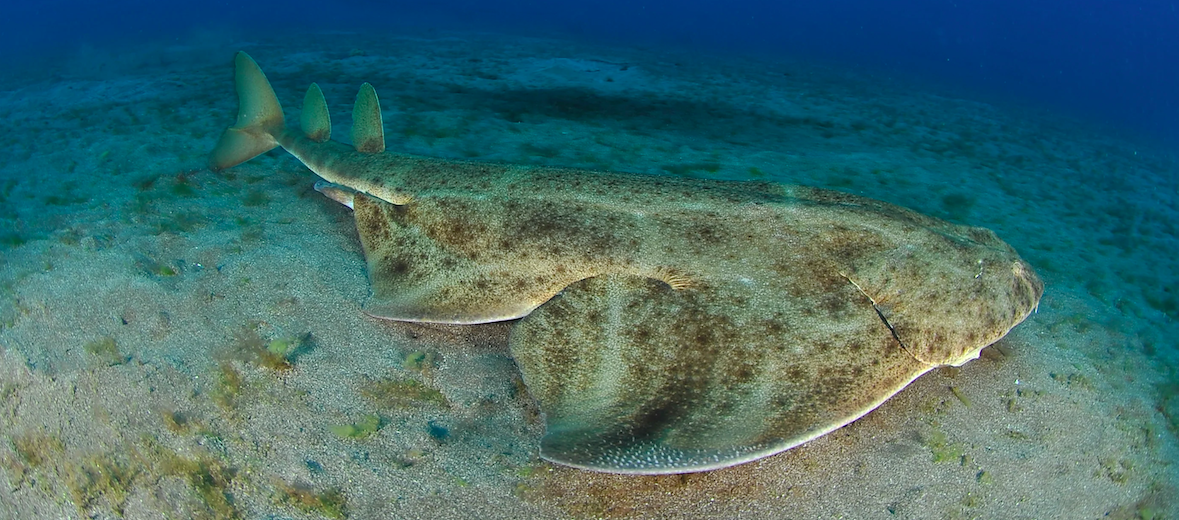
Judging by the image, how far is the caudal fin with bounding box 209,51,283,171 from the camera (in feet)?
17.9

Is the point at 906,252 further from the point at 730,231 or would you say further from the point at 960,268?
the point at 730,231

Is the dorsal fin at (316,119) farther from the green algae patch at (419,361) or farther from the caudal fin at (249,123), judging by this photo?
the green algae patch at (419,361)

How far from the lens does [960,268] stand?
10.1 feet

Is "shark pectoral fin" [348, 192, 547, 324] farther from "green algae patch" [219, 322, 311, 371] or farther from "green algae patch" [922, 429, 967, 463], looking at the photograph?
"green algae patch" [922, 429, 967, 463]

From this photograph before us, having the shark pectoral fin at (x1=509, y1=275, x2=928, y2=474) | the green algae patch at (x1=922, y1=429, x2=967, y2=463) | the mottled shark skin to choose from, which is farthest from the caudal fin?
the green algae patch at (x1=922, y1=429, x2=967, y2=463)

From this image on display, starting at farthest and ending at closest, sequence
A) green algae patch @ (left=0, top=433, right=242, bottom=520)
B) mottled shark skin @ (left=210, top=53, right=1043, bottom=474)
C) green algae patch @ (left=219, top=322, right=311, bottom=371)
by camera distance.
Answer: green algae patch @ (left=219, top=322, right=311, bottom=371), green algae patch @ (left=0, top=433, right=242, bottom=520), mottled shark skin @ (left=210, top=53, right=1043, bottom=474)

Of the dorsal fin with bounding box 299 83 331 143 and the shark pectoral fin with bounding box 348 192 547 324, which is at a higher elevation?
the dorsal fin with bounding box 299 83 331 143

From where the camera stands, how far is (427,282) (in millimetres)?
3604

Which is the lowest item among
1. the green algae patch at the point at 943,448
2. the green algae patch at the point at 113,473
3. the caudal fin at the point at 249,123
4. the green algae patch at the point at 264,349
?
the green algae patch at the point at 113,473

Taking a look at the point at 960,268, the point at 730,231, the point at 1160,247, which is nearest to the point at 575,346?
the point at 730,231

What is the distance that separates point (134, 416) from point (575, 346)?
214 centimetres

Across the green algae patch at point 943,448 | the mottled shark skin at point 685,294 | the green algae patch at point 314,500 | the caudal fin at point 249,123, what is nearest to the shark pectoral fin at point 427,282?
the mottled shark skin at point 685,294

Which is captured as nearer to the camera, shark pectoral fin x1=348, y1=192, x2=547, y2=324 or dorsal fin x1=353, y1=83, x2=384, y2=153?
shark pectoral fin x1=348, y1=192, x2=547, y2=324

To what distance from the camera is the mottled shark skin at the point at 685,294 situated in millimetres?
2498
